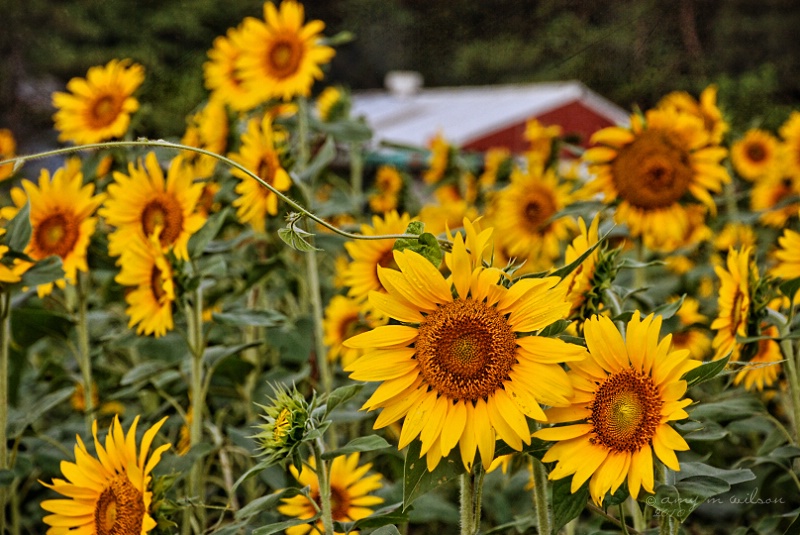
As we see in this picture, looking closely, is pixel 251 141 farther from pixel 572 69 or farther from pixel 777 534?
pixel 572 69

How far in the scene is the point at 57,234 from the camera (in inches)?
57.4

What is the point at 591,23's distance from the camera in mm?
13828

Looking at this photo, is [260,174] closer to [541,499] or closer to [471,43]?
[541,499]

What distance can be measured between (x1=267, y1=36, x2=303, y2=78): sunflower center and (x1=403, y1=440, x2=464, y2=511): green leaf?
4.03 feet

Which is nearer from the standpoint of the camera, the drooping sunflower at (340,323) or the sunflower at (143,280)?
the sunflower at (143,280)

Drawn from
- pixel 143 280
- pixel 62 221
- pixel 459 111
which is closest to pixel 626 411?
pixel 143 280

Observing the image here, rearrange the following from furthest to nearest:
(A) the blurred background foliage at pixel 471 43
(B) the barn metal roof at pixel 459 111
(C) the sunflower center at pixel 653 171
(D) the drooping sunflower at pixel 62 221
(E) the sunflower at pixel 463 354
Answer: (A) the blurred background foliage at pixel 471 43, (B) the barn metal roof at pixel 459 111, (C) the sunflower center at pixel 653 171, (D) the drooping sunflower at pixel 62 221, (E) the sunflower at pixel 463 354

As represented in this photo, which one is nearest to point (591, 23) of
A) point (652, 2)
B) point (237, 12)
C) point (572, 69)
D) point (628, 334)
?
point (572, 69)

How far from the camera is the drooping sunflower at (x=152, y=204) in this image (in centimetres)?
146

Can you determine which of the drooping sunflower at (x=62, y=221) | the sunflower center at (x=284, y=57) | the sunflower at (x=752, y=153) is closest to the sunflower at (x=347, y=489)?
the drooping sunflower at (x=62, y=221)

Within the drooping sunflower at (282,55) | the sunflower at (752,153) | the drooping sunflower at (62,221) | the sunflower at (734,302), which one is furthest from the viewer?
the sunflower at (752,153)

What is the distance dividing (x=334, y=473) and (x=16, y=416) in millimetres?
606

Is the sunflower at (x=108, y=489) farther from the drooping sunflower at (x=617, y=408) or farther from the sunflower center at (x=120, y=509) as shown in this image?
the drooping sunflower at (x=617, y=408)

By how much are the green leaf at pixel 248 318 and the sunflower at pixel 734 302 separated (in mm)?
A: 633
